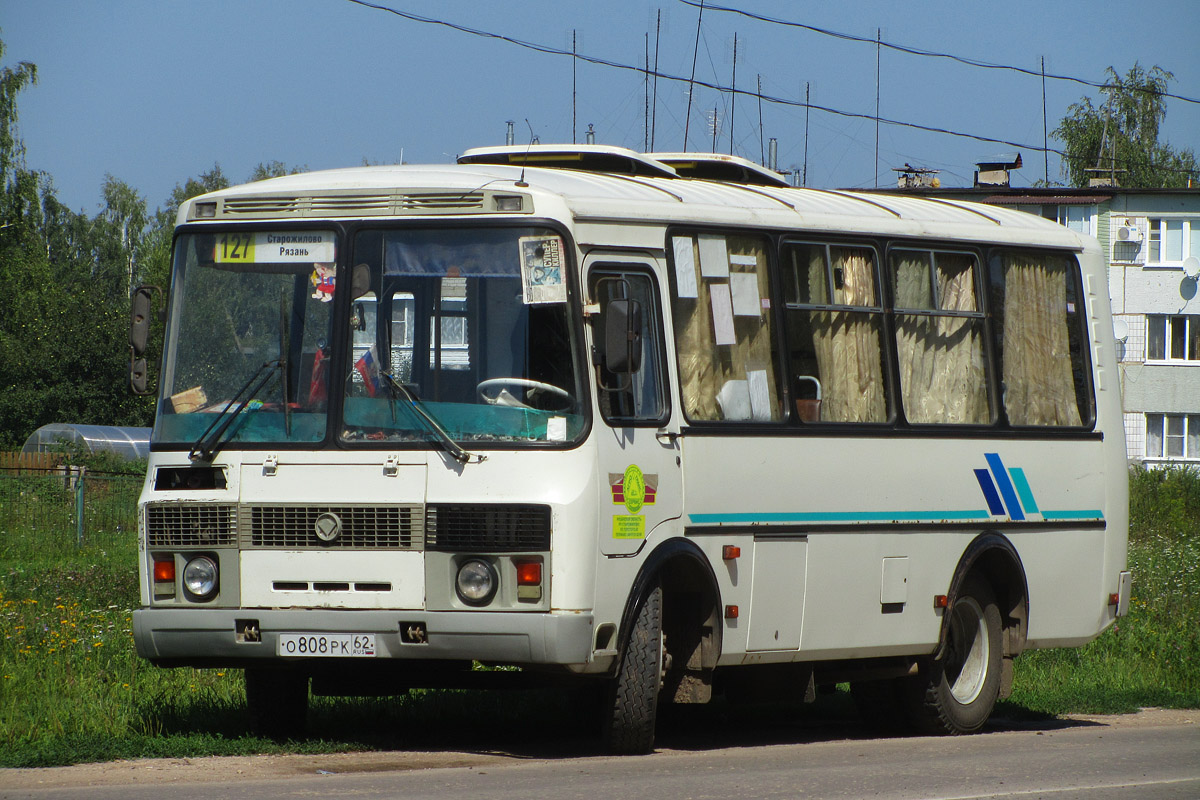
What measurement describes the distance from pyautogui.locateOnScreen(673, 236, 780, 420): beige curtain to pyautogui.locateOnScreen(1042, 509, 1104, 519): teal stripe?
278cm

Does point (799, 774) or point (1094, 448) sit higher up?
point (1094, 448)

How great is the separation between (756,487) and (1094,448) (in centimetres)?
346

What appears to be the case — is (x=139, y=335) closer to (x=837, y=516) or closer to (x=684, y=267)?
(x=684, y=267)

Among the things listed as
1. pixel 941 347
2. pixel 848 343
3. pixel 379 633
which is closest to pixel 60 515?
pixel 941 347

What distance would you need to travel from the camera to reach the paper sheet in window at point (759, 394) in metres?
9.46

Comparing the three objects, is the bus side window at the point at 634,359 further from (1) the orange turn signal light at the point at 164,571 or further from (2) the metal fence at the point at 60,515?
(2) the metal fence at the point at 60,515

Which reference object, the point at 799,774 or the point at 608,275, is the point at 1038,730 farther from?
the point at 608,275

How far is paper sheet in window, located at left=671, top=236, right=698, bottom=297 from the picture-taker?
9133 mm

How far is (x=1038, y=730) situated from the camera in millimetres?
11461

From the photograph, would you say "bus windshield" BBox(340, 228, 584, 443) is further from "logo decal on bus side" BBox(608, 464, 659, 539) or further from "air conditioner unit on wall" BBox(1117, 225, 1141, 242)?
"air conditioner unit on wall" BBox(1117, 225, 1141, 242)

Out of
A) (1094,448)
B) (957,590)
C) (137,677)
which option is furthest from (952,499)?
(137,677)

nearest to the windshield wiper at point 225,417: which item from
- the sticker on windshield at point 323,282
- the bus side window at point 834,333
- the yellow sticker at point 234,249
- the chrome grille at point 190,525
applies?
the chrome grille at point 190,525

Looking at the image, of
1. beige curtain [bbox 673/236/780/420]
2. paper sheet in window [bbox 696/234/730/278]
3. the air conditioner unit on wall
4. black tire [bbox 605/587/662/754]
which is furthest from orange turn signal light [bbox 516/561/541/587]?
the air conditioner unit on wall

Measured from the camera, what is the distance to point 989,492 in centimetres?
1085
